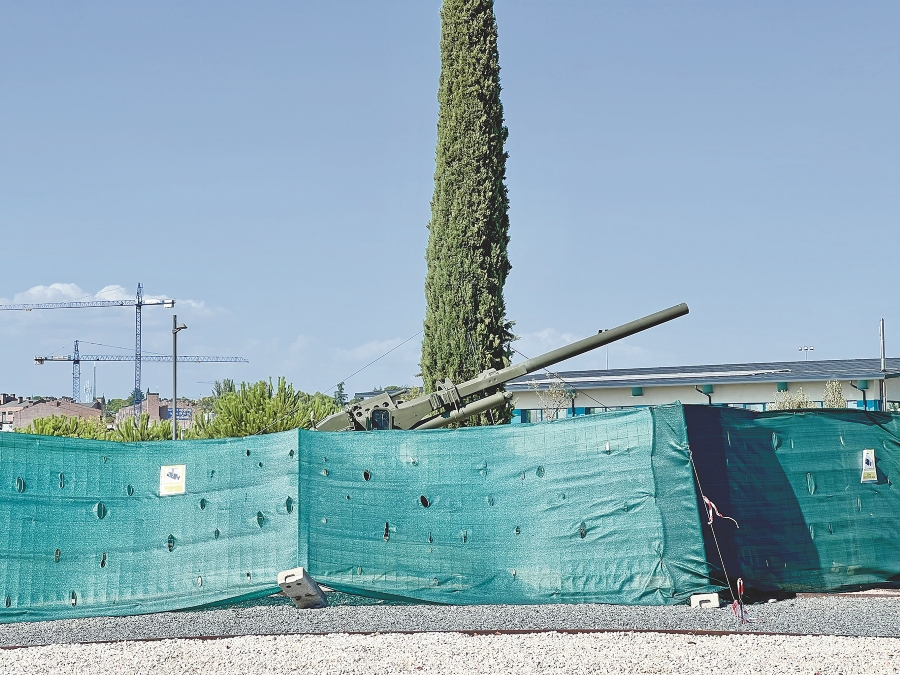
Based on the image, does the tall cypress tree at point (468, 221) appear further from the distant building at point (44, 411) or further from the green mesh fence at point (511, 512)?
the distant building at point (44, 411)

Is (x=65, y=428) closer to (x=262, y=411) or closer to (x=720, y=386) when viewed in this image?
(x=262, y=411)

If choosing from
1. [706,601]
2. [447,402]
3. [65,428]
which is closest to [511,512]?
[706,601]

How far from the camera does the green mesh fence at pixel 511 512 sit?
998cm

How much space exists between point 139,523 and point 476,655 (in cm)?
422

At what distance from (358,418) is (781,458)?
483 centimetres

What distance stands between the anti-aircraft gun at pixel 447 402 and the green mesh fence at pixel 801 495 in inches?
96.2

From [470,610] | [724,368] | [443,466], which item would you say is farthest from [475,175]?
[724,368]

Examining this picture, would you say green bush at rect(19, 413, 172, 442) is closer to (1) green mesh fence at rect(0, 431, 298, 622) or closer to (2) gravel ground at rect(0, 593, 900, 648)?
(1) green mesh fence at rect(0, 431, 298, 622)

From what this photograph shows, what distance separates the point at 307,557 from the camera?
994cm

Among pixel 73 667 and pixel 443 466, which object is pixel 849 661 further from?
pixel 73 667

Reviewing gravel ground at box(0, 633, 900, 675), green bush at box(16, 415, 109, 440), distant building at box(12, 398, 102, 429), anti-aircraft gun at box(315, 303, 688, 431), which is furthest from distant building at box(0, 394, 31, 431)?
gravel ground at box(0, 633, 900, 675)

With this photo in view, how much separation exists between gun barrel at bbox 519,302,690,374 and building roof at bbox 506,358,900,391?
24.7m

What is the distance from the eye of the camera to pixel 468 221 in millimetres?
16781

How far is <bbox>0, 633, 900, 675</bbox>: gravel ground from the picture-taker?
7414 mm
